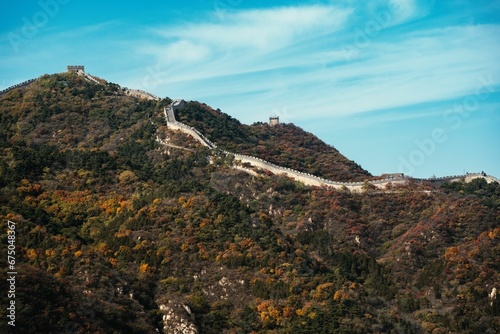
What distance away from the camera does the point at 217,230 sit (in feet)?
281

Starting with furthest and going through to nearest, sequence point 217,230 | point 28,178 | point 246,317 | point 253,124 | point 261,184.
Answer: point 253,124 → point 261,184 → point 28,178 → point 217,230 → point 246,317

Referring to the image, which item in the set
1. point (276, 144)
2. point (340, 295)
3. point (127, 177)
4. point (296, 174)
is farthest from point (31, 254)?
point (276, 144)

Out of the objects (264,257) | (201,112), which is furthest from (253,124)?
(264,257)

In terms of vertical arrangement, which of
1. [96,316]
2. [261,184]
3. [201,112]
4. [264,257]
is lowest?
[96,316]

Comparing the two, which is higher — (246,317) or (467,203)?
(467,203)

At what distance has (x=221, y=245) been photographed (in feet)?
274

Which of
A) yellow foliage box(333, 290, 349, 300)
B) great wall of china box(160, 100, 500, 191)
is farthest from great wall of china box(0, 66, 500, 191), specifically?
yellow foliage box(333, 290, 349, 300)

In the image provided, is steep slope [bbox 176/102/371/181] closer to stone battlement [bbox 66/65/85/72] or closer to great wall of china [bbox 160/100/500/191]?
great wall of china [bbox 160/100/500/191]

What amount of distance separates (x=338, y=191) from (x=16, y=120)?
43.3 meters

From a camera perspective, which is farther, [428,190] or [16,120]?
[16,120]

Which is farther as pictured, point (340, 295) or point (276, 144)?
point (276, 144)

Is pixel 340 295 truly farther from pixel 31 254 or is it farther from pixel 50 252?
pixel 31 254

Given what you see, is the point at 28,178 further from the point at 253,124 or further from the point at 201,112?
the point at 253,124

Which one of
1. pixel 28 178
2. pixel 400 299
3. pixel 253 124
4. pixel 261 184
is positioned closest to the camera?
pixel 400 299
